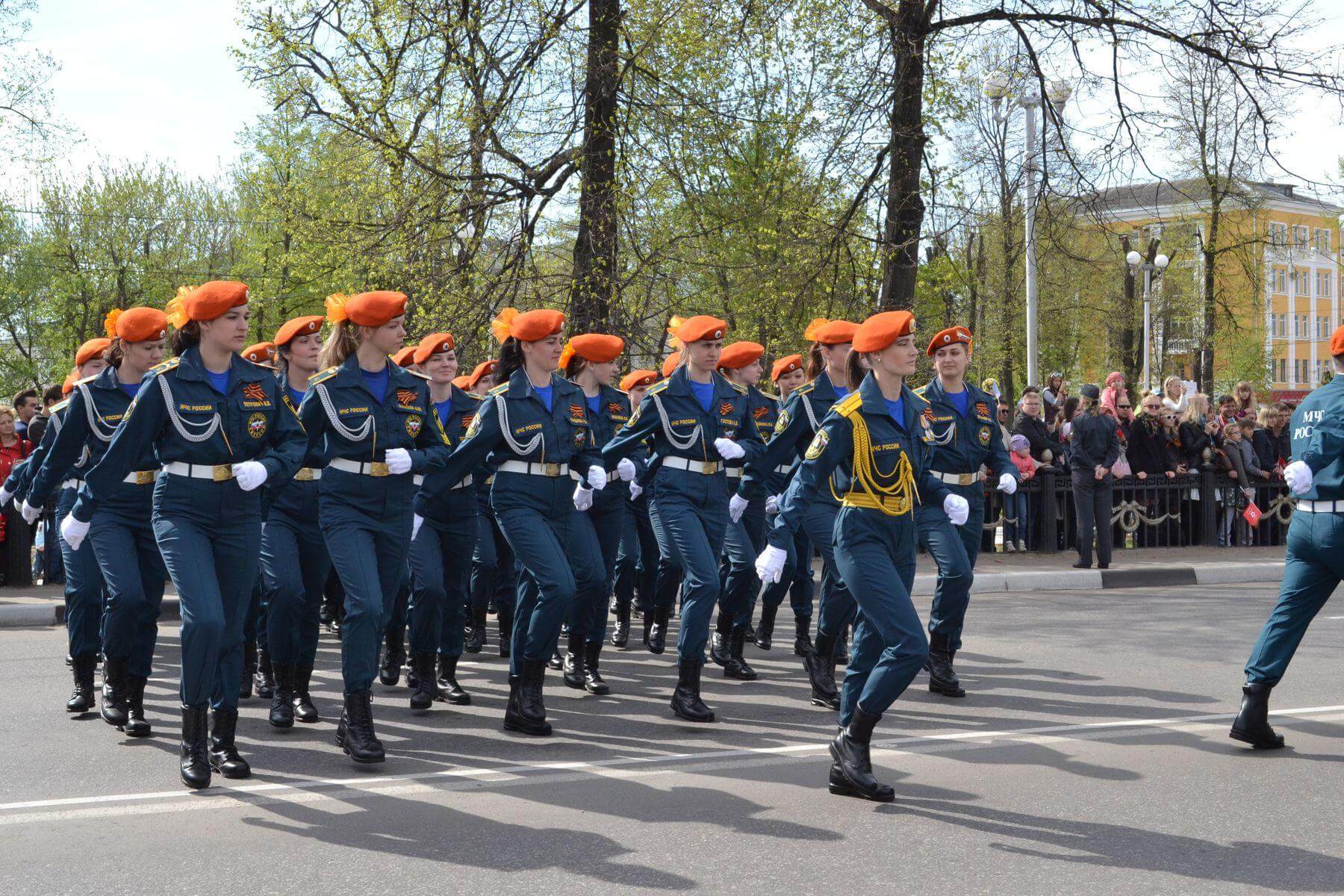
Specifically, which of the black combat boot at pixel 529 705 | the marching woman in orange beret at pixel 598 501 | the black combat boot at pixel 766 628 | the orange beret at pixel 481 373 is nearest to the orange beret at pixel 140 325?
the marching woman in orange beret at pixel 598 501

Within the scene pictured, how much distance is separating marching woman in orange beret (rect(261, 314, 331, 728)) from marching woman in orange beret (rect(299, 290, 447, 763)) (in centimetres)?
53

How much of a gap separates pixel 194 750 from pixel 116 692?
65.6 inches

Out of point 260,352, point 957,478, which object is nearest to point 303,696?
point 260,352

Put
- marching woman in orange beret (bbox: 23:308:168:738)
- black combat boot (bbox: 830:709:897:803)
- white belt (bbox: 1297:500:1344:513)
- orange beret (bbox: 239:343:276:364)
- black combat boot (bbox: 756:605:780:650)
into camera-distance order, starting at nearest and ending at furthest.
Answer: black combat boot (bbox: 830:709:897:803)
white belt (bbox: 1297:500:1344:513)
marching woman in orange beret (bbox: 23:308:168:738)
orange beret (bbox: 239:343:276:364)
black combat boot (bbox: 756:605:780:650)

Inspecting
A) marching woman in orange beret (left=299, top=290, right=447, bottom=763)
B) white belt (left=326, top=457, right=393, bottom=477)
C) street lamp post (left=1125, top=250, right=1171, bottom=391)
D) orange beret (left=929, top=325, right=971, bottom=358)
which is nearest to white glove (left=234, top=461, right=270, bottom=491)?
marching woman in orange beret (left=299, top=290, right=447, bottom=763)

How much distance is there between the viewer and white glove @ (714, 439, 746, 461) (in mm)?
8086

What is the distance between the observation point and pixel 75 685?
8.22 m

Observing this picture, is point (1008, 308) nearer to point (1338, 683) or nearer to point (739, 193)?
point (739, 193)

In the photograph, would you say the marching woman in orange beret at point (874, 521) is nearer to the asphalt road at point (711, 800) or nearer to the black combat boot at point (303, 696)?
the asphalt road at point (711, 800)

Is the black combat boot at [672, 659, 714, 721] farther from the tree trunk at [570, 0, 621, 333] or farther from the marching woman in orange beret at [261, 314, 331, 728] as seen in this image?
the tree trunk at [570, 0, 621, 333]

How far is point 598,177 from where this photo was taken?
17.3m

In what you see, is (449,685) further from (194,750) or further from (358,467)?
(194,750)

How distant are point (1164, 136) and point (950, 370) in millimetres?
9453

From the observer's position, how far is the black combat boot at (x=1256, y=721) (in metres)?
6.57
